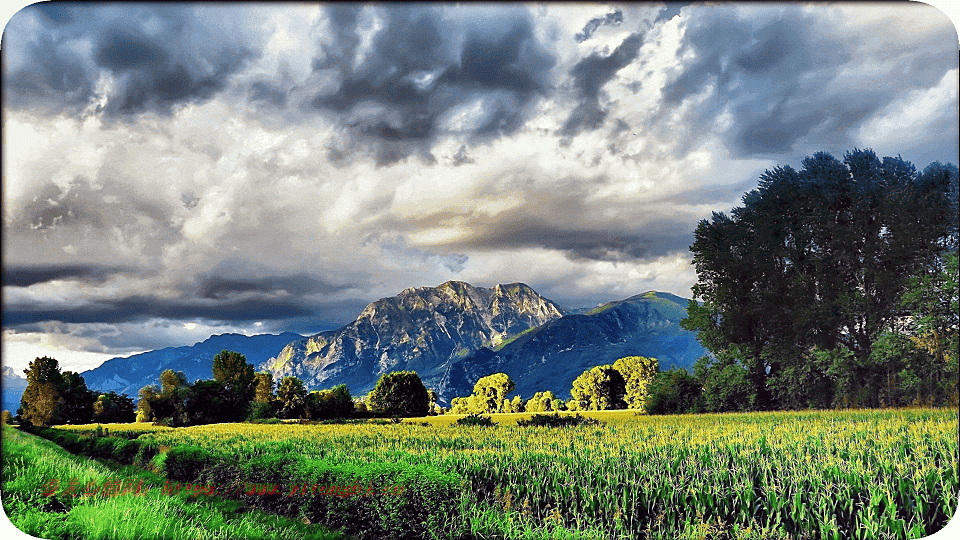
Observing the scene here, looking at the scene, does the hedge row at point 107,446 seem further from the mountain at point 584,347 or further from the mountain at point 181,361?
the mountain at point 584,347

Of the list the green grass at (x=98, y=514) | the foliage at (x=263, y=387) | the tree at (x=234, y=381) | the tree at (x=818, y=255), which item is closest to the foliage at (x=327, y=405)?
the foliage at (x=263, y=387)

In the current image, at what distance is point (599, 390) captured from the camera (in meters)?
23.0

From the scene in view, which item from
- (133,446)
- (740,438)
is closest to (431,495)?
(740,438)

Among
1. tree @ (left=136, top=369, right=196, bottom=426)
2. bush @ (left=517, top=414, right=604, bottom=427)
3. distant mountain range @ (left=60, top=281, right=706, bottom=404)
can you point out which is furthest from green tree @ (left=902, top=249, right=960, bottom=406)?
tree @ (left=136, top=369, right=196, bottom=426)

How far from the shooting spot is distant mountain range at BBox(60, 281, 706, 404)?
37.7ft

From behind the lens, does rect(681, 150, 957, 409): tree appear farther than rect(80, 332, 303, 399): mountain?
No

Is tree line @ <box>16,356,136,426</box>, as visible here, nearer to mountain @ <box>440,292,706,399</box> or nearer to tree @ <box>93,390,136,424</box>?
tree @ <box>93,390,136,424</box>

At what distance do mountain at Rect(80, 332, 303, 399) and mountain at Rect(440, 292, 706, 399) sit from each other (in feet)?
26.3

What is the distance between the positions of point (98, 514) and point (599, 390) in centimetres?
1978

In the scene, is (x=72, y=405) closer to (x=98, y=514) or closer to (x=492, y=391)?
(x=98, y=514)

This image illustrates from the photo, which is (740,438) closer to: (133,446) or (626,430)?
(626,430)

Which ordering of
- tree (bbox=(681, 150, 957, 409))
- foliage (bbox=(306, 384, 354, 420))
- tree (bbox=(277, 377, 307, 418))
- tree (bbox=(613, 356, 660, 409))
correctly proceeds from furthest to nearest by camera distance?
tree (bbox=(613, 356, 660, 409)) → foliage (bbox=(306, 384, 354, 420)) → tree (bbox=(277, 377, 307, 418)) → tree (bbox=(681, 150, 957, 409))

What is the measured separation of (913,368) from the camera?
8289 mm

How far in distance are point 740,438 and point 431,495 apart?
5.27m
